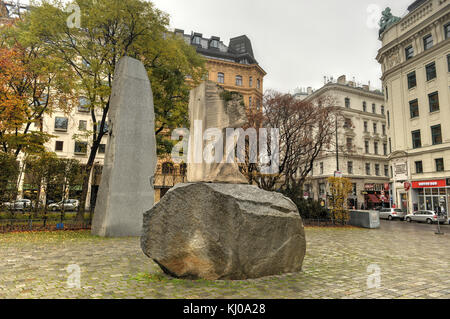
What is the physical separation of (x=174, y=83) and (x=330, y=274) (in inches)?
617

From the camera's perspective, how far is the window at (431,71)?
2972 centimetres

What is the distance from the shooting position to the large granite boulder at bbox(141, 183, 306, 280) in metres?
5.40

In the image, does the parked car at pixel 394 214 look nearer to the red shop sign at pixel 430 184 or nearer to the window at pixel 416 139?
the red shop sign at pixel 430 184

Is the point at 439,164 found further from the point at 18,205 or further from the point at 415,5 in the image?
the point at 18,205

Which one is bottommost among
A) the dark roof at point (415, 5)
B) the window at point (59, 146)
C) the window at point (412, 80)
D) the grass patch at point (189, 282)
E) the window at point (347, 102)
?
the grass patch at point (189, 282)

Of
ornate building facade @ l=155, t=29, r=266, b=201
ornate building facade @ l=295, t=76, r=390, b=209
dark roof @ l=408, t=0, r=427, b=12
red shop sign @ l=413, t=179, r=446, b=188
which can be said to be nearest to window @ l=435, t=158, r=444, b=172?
red shop sign @ l=413, t=179, r=446, b=188

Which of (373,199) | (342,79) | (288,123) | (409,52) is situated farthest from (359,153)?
(288,123)

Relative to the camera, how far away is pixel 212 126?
6707mm

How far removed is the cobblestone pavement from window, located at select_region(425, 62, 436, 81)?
2824 cm

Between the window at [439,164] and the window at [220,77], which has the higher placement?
the window at [220,77]

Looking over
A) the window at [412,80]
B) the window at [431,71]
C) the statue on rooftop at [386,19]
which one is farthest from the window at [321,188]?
the statue on rooftop at [386,19]

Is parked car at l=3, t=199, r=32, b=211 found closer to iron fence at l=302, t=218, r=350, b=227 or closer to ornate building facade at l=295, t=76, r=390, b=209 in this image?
iron fence at l=302, t=218, r=350, b=227

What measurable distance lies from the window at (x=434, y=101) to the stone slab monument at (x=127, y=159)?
3060cm

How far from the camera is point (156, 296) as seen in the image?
15.1ft
